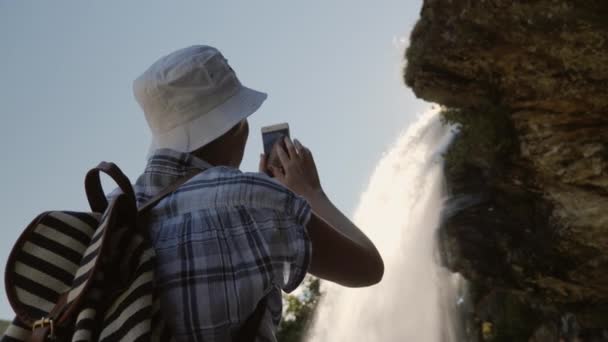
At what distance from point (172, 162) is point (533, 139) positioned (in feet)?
32.3

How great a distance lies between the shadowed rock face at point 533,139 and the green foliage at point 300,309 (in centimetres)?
1117

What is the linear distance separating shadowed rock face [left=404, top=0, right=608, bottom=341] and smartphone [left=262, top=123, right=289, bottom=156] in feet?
25.5

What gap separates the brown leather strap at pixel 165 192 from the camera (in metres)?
1.99

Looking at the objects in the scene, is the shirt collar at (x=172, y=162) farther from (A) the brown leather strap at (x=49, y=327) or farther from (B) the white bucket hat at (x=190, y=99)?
(A) the brown leather strap at (x=49, y=327)

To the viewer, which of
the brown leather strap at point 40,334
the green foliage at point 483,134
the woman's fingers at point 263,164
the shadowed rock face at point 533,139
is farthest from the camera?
the green foliage at point 483,134

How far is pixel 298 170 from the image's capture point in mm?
2400

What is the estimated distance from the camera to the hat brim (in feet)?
7.20

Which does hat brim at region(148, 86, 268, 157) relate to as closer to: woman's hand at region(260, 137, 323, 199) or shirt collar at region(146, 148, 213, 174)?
shirt collar at region(146, 148, 213, 174)

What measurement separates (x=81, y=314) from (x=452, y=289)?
17294 millimetres

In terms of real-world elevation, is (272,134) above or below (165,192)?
A: above

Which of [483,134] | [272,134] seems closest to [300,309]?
[483,134]

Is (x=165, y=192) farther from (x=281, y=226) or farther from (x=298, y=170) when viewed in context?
(x=298, y=170)

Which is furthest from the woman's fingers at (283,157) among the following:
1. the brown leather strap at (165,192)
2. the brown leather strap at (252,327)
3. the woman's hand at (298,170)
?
the brown leather strap at (252,327)

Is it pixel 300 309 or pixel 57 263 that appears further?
pixel 300 309
